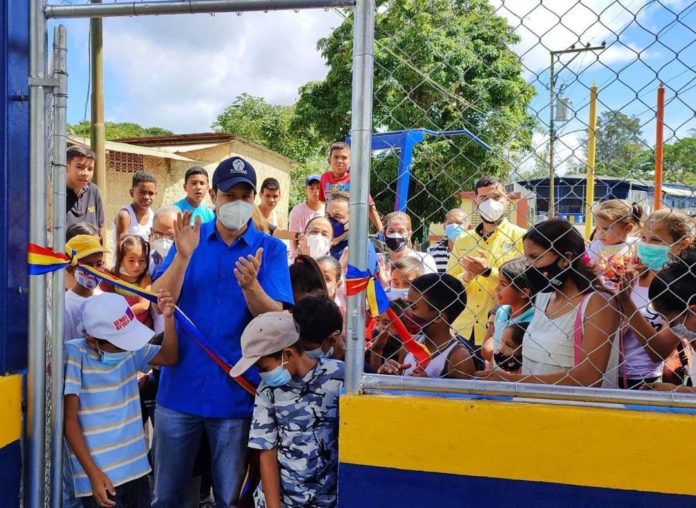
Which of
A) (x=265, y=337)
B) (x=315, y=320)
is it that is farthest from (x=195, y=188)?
(x=265, y=337)

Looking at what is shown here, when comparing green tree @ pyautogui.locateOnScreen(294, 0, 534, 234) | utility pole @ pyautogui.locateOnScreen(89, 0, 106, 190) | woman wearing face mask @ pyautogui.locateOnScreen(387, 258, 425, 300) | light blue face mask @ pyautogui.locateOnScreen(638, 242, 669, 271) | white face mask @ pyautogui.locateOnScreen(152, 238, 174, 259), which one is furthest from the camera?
utility pole @ pyautogui.locateOnScreen(89, 0, 106, 190)

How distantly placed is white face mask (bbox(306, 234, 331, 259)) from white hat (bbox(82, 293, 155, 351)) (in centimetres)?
198

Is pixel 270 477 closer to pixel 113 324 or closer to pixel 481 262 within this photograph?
pixel 113 324

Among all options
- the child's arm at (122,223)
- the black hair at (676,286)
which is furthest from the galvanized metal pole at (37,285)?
the child's arm at (122,223)

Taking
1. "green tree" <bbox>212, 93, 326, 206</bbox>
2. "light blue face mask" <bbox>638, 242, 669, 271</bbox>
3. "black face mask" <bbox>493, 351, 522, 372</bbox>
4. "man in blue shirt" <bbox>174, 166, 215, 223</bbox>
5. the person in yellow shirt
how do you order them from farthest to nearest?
"green tree" <bbox>212, 93, 326, 206</bbox>, "man in blue shirt" <bbox>174, 166, 215, 223</bbox>, the person in yellow shirt, "black face mask" <bbox>493, 351, 522, 372</bbox>, "light blue face mask" <bbox>638, 242, 669, 271</bbox>

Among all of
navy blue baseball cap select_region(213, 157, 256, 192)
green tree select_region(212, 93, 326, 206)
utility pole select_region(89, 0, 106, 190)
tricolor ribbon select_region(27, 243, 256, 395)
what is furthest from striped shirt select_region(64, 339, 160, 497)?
green tree select_region(212, 93, 326, 206)

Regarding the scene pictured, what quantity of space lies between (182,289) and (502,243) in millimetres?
2127

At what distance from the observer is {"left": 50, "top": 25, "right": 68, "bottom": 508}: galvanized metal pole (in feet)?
7.02

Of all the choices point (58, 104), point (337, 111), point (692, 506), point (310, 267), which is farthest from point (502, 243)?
point (337, 111)

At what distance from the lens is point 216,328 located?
2.37 metres

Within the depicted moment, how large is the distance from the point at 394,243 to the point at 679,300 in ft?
7.23

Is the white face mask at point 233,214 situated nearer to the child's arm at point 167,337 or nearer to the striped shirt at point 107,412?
the child's arm at point 167,337

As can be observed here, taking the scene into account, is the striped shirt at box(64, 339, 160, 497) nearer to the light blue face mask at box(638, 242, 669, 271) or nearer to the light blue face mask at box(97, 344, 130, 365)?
the light blue face mask at box(97, 344, 130, 365)

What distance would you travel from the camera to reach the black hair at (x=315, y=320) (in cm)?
238
